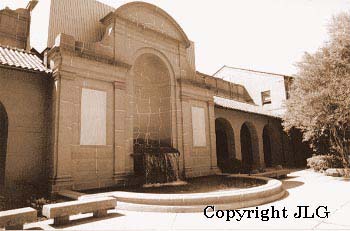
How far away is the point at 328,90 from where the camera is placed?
42.4 feet

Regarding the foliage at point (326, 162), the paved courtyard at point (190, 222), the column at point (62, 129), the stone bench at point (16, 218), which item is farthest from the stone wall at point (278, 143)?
the stone bench at point (16, 218)

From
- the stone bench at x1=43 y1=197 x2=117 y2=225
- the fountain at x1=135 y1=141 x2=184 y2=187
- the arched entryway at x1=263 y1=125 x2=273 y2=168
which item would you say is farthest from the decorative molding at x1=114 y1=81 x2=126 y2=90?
the arched entryway at x1=263 y1=125 x2=273 y2=168

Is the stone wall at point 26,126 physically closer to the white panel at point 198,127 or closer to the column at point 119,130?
the column at point 119,130

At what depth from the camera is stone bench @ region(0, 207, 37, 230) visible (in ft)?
15.7

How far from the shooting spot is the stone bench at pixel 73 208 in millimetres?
5359

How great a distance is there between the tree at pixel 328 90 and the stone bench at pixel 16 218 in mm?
13184

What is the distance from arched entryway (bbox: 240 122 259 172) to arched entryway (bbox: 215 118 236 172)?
153cm

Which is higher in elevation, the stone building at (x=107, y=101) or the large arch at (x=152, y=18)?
the large arch at (x=152, y=18)

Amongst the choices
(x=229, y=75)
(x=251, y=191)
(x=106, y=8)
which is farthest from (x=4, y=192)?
(x=229, y=75)

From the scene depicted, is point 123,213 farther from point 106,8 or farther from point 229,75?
point 229,75

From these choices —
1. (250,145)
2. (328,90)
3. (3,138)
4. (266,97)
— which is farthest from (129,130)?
(266,97)

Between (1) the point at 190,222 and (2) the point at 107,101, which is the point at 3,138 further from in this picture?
(1) the point at 190,222

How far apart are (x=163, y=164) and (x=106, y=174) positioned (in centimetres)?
245

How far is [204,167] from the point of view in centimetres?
1354
